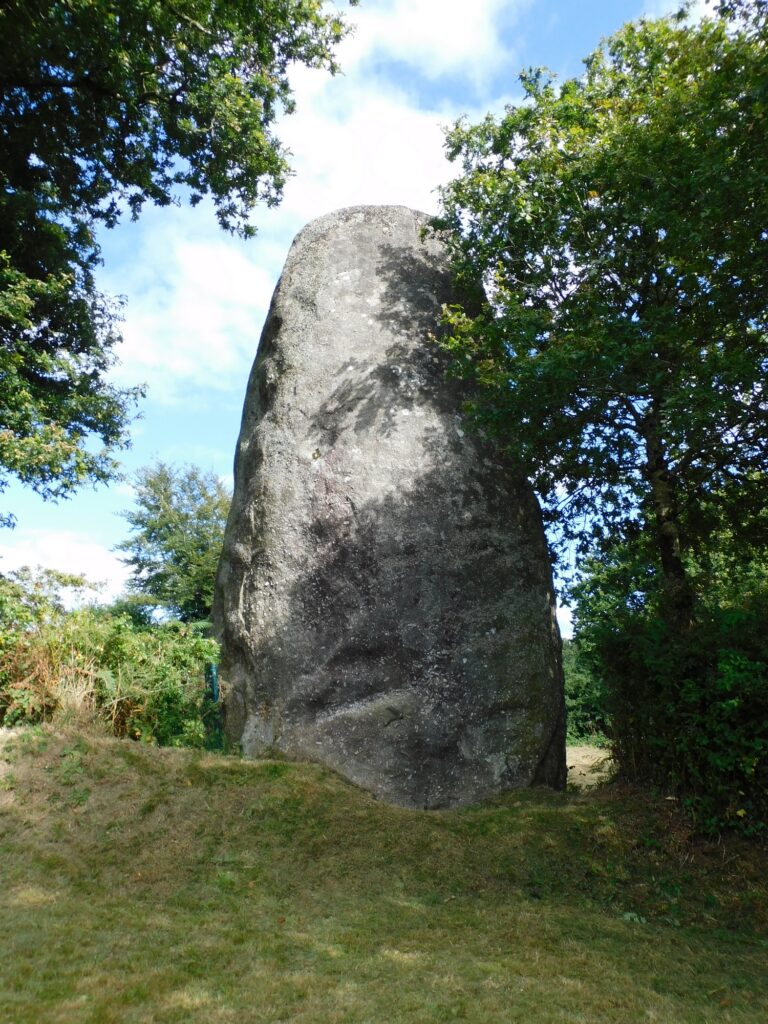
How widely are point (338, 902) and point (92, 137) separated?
1253cm

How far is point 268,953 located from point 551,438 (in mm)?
5672

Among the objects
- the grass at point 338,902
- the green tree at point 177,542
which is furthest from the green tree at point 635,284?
the green tree at point 177,542

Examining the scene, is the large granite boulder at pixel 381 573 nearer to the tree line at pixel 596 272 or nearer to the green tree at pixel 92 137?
the tree line at pixel 596 272

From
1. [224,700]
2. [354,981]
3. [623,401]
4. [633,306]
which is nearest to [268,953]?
[354,981]

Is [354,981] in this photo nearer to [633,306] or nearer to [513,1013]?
[513,1013]

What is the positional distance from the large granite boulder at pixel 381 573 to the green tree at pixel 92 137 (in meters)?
4.24

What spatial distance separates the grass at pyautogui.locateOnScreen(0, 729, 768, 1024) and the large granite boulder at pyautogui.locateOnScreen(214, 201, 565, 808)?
0.66m

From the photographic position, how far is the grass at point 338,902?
401 centimetres

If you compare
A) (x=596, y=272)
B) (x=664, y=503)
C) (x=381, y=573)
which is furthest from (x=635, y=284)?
(x=381, y=573)

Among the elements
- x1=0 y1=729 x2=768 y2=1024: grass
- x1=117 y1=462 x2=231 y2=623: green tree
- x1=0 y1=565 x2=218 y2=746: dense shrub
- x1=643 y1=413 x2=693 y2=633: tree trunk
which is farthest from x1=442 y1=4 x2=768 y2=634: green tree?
x1=117 y1=462 x2=231 y2=623: green tree

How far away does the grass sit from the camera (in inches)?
158

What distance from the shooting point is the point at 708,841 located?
20.3ft

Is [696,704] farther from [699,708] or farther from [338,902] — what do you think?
[338,902]

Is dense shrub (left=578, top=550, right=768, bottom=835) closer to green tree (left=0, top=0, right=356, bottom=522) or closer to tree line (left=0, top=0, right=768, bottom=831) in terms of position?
tree line (left=0, top=0, right=768, bottom=831)
